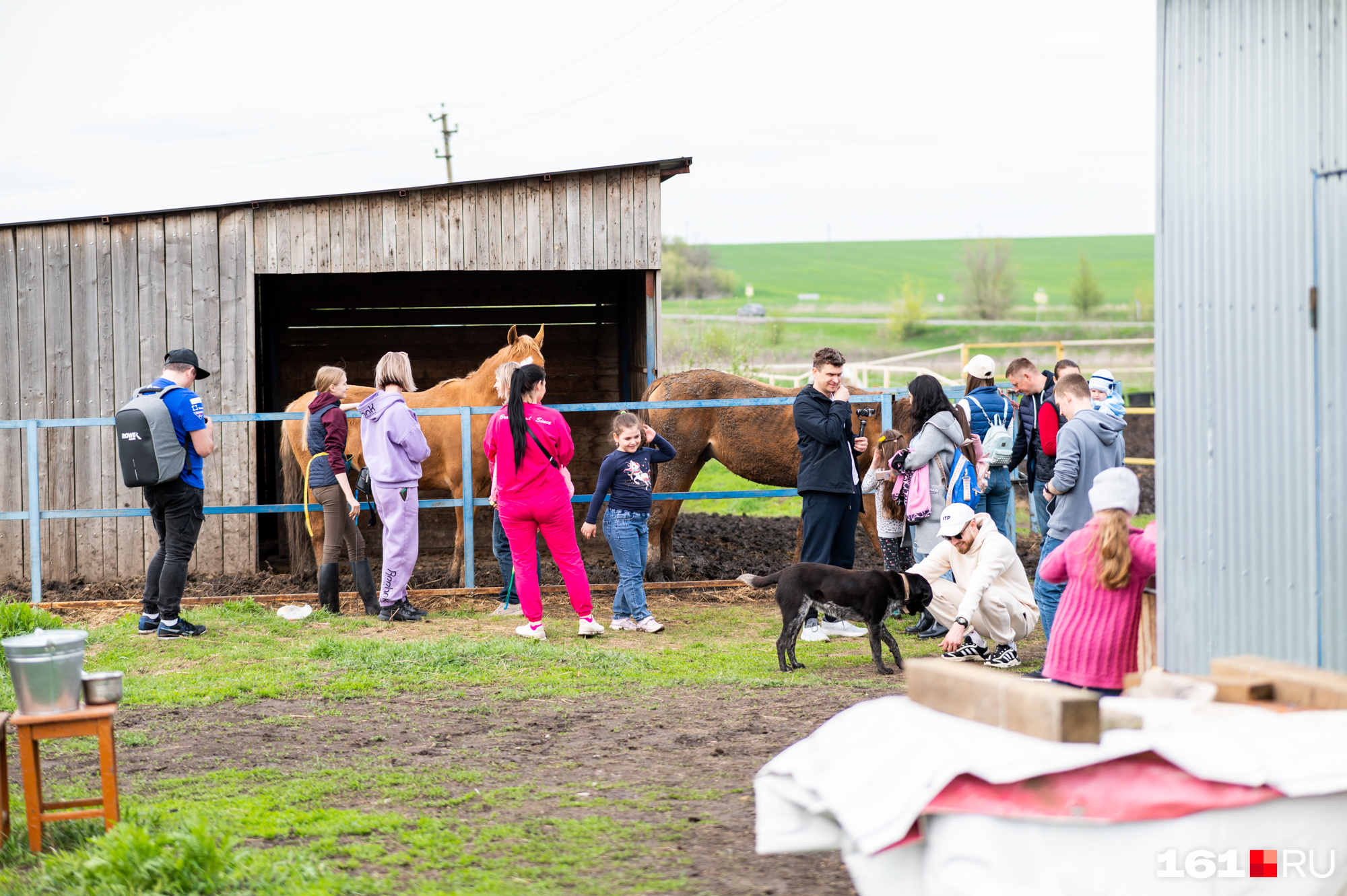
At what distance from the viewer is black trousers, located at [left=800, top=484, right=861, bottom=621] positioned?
22.2 ft

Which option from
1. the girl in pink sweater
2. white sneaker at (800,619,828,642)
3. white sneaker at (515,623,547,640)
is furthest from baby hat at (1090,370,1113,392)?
white sneaker at (515,623,547,640)

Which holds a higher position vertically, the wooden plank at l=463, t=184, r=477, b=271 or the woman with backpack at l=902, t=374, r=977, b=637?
the wooden plank at l=463, t=184, r=477, b=271

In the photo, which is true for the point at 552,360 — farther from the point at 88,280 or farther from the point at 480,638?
the point at 480,638

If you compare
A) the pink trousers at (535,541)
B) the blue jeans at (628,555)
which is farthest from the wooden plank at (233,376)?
the blue jeans at (628,555)

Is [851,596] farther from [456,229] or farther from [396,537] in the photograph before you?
[456,229]

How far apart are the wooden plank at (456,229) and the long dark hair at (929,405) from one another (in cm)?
439

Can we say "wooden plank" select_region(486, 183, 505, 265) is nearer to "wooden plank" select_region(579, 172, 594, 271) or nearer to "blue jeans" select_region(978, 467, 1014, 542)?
"wooden plank" select_region(579, 172, 594, 271)

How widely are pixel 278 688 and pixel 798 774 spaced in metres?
3.87

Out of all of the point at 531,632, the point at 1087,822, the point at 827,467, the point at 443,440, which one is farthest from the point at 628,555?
the point at 1087,822

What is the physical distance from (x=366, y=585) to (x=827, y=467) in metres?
3.51

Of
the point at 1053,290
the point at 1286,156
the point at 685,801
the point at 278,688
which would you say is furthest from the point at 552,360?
the point at 1053,290

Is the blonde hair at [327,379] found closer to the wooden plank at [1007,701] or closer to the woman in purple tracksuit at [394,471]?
the woman in purple tracksuit at [394,471]

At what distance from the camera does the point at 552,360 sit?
12.5 meters

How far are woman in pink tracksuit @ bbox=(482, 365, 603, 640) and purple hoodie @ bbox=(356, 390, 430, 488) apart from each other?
875 millimetres
